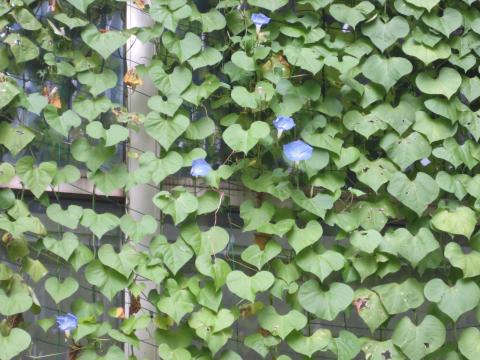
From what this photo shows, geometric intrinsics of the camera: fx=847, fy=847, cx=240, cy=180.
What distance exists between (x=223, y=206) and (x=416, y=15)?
2.86ft

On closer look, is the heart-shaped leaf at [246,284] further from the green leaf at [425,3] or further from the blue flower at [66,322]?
the green leaf at [425,3]

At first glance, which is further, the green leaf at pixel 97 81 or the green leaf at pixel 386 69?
the green leaf at pixel 386 69

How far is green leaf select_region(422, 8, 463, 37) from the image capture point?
2721 mm

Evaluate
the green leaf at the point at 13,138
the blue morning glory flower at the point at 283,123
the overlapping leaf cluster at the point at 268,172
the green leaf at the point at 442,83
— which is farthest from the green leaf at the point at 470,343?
the green leaf at the point at 13,138

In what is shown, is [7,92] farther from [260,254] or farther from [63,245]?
[260,254]

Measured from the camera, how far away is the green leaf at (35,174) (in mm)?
2453

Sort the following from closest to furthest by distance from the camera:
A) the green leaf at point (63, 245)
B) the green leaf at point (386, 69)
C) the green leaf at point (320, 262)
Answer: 1. the green leaf at point (63, 245)
2. the green leaf at point (320, 262)
3. the green leaf at point (386, 69)

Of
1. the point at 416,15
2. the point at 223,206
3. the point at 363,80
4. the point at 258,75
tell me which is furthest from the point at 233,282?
the point at 416,15

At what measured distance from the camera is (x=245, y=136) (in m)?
Result: 2.53

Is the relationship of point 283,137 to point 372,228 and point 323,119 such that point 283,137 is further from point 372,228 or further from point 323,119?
point 372,228

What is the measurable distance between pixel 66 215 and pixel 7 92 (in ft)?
1.28

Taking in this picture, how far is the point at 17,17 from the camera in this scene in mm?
2510

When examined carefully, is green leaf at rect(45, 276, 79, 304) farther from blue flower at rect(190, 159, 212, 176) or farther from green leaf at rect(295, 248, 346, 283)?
green leaf at rect(295, 248, 346, 283)

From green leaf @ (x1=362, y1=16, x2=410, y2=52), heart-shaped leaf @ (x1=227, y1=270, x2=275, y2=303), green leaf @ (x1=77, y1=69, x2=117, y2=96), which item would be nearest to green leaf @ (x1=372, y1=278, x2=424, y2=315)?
heart-shaped leaf @ (x1=227, y1=270, x2=275, y2=303)
